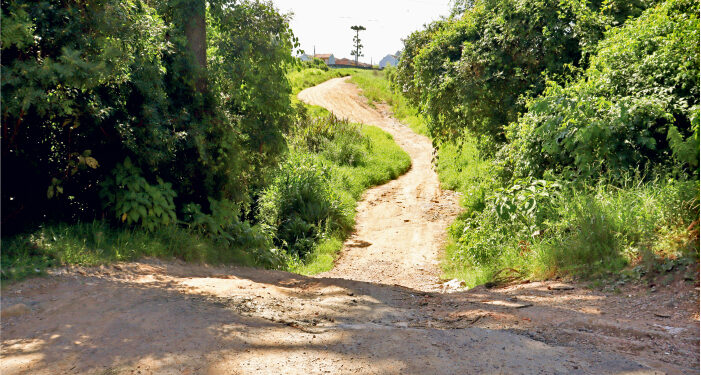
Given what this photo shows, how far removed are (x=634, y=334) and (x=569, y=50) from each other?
280 inches

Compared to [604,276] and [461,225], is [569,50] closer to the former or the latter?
[461,225]

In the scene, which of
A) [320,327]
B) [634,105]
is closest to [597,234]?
[634,105]

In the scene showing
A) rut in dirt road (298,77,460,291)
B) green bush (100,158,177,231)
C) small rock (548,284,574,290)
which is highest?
green bush (100,158,177,231)

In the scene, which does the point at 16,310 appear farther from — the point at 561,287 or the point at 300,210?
the point at 300,210

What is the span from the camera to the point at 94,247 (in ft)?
18.3

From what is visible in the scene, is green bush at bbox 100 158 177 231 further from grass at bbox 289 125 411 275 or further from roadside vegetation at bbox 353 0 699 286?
roadside vegetation at bbox 353 0 699 286

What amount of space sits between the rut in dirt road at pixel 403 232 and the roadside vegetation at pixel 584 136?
1.97 feet

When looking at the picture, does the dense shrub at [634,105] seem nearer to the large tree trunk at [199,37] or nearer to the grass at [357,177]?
the grass at [357,177]

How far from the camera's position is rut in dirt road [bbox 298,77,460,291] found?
31.2 feet

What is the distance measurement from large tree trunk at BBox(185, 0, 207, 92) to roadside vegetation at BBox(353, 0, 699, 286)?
433 centimetres

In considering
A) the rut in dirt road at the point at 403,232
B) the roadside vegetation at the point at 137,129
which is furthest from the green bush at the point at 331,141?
Answer: the roadside vegetation at the point at 137,129

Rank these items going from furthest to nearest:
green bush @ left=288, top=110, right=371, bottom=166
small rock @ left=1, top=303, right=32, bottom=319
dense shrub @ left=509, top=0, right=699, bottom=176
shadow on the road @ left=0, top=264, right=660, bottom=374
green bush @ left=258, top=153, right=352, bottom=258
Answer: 1. green bush @ left=288, top=110, right=371, bottom=166
2. green bush @ left=258, top=153, right=352, bottom=258
3. dense shrub @ left=509, top=0, right=699, bottom=176
4. small rock @ left=1, top=303, right=32, bottom=319
5. shadow on the road @ left=0, top=264, right=660, bottom=374

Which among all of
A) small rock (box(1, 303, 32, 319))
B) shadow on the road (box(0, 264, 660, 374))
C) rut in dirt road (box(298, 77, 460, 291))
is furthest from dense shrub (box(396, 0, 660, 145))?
small rock (box(1, 303, 32, 319))

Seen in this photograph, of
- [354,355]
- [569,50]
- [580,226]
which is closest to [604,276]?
[580,226]
